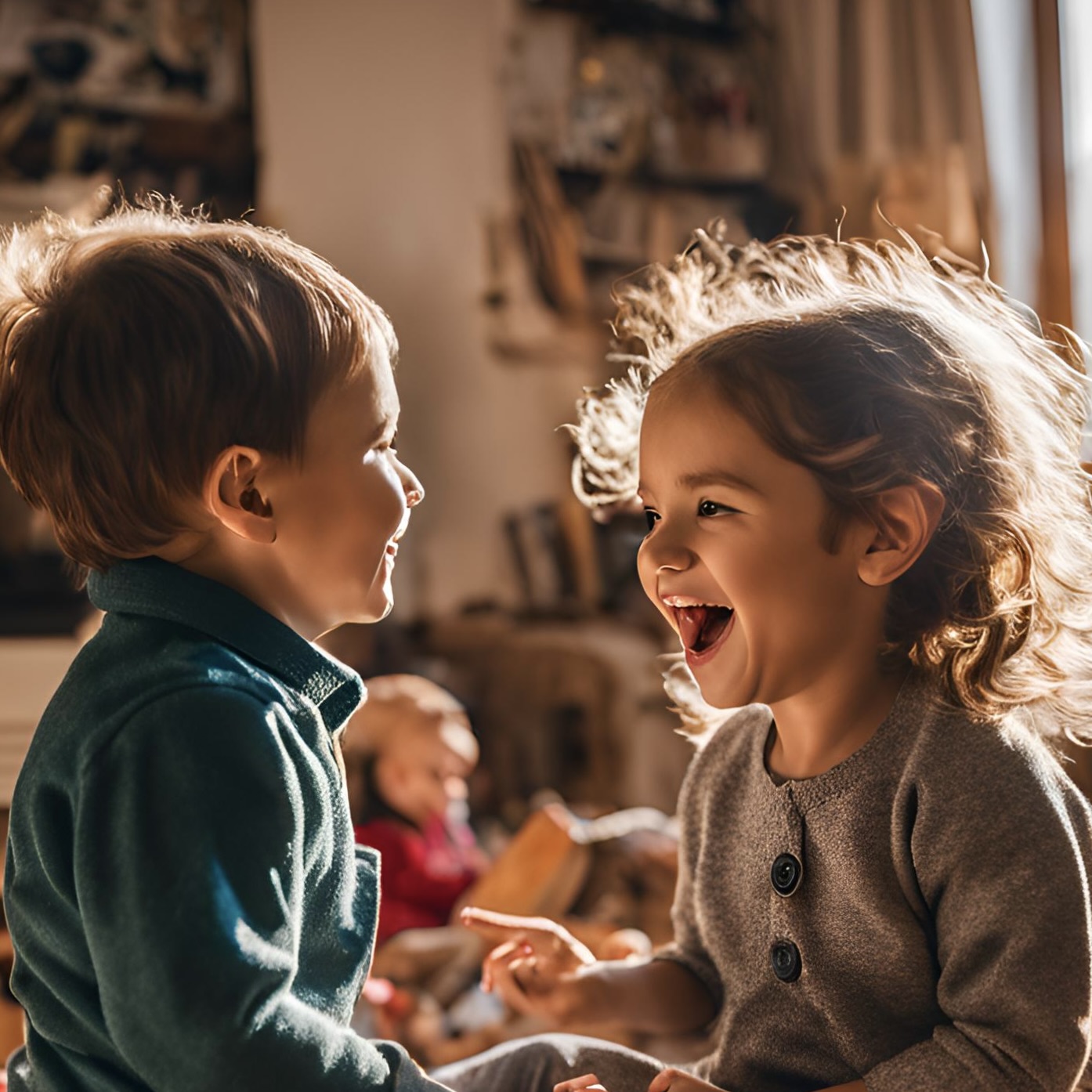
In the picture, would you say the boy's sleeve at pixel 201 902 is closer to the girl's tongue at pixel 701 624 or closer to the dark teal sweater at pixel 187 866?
the dark teal sweater at pixel 187 866

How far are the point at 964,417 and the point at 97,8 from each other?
2572mm

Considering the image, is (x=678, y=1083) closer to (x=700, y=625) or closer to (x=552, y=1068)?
(x=552, y=1068)

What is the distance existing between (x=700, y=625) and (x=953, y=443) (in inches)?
8.4

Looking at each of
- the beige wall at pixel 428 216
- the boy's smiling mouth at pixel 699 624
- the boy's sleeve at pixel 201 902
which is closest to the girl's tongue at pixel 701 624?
the boy's smiling mouth at pixel 699 624

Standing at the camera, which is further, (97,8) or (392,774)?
(97,8)

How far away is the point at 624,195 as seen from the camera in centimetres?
315

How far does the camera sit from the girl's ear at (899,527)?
2.75 feet

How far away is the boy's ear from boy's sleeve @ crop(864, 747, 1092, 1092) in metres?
0.46

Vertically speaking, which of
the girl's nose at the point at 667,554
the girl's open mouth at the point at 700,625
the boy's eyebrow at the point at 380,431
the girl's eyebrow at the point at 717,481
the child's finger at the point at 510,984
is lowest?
the child's finger at the point at 510,984

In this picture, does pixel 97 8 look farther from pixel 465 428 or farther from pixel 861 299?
pixel 861 299

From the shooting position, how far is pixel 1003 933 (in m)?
0.75

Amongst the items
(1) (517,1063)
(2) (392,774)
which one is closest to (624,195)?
(2) (392,774)

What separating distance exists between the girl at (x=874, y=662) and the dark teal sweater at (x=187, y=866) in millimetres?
205

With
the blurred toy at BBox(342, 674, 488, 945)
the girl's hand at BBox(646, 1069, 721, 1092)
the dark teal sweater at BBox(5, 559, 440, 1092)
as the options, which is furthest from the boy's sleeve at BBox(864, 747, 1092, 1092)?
the blurred toy at BBox(342, 674, 488, 945)
